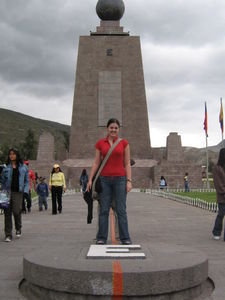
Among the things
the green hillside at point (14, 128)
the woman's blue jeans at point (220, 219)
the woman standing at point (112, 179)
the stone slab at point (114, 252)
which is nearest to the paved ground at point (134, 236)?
the woman's blue jeans at point (220, 219)

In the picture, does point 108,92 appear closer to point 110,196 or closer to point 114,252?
point 110,196

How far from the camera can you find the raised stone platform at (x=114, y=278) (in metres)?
3.41

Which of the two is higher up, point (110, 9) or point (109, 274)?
point (110, 9)

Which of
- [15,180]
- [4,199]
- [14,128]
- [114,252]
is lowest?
[114,252]

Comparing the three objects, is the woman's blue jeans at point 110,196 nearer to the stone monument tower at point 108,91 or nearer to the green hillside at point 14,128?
the stone monument tower at point 108,91

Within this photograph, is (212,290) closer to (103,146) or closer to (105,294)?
(105,294)

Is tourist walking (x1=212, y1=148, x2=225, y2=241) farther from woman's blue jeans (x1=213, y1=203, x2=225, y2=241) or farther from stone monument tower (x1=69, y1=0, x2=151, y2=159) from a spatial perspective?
stone monument tower (x1=69, y1=0, x2=151, y2=159)

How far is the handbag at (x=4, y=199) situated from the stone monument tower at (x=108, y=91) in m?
24.2

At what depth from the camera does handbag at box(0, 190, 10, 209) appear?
6.56 meters

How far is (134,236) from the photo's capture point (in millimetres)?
7004

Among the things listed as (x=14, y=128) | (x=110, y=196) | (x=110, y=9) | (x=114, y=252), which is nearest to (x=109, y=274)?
(x=114, y=252)

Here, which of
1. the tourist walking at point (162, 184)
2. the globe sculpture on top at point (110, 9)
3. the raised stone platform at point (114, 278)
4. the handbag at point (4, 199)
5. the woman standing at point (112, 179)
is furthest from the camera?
the globe sculpture on top at point (110, 9)

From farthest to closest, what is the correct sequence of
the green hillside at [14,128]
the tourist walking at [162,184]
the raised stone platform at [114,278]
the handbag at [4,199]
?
the green hillside at [14,128] → the tourist walking at [162,184] → the handbag at [4,199] → the raised stone platform at [114,278]

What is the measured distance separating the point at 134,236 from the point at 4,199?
2091 mm
